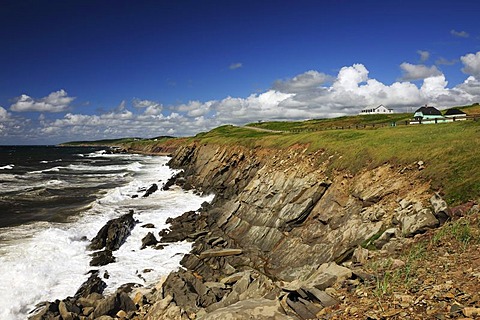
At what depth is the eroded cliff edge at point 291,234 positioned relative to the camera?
41.0 feet

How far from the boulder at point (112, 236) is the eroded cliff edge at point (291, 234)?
4.81 meters

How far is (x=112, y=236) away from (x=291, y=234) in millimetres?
16615

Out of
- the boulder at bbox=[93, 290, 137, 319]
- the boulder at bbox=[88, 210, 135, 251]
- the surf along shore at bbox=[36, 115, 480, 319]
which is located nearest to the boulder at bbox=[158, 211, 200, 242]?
the surf along shore at bbox=[36, 115, 480, 319]

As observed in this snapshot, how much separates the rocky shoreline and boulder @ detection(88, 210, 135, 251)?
23 centimetres

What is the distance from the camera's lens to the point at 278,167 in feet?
121

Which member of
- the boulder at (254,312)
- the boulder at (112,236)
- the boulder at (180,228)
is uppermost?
the boulder at (254,312)

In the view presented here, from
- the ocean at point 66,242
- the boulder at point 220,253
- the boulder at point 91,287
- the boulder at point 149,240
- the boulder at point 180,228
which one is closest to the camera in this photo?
the boulder at point 91,287

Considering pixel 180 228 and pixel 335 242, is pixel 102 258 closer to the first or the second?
pixel 180 228

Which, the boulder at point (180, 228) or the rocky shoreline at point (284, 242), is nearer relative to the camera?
the rocky shoreline at point (284, 242)

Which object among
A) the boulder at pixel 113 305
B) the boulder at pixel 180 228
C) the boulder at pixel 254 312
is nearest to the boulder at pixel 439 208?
the boulder at pixel 254 312

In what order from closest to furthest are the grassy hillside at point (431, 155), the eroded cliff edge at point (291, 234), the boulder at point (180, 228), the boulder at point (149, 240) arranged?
the eroded cliff edge at point (291, 234)
the grassy hillside at point (431, 155)
the boulder at point (149, 240)
the boulder at point (180, 228)

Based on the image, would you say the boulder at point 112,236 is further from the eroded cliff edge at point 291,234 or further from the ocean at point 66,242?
the eroded cliff edge at point 291,234

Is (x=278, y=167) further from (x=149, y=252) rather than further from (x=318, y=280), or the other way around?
(x=318, y=280)

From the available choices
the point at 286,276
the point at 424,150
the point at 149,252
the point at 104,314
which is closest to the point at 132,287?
the point at 104,314
